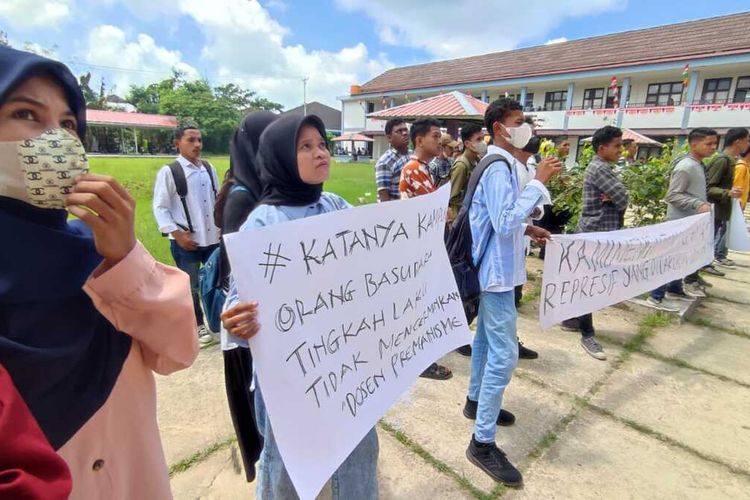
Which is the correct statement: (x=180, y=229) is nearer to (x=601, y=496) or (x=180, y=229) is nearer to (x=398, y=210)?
(x=398, y=210)

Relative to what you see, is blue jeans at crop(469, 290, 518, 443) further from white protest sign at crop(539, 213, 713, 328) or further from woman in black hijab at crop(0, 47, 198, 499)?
woman in black hijab at crop(0, 47, 198, 499)

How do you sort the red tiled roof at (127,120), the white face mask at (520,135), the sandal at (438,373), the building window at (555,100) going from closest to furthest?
the white face mask at (520,135) → the sandal at (438,373) → the building window at (555,100) → the red tiled roof at (127,120)

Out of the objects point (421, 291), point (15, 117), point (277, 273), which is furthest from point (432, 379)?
point (15, 117)

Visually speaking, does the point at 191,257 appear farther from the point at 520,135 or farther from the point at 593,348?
the point at 593,348

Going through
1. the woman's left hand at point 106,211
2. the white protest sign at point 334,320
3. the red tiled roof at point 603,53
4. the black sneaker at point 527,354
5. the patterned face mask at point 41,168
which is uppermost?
the red tiled roof at point 603,53

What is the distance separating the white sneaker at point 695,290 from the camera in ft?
15.9

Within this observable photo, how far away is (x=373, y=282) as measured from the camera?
159 cm

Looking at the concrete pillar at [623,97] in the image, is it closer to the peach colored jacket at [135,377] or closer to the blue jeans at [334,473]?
the blue jeans at [334,473]

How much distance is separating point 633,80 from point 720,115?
539 cm

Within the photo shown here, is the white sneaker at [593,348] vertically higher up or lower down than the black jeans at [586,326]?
lower down

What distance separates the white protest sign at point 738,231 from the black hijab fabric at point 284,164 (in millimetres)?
5868

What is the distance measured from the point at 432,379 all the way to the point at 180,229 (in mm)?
2399

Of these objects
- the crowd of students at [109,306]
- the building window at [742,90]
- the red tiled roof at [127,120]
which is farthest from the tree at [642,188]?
the red tiled roof at [127,120]

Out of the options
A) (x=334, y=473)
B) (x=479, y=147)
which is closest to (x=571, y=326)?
(x=479, y=147)
